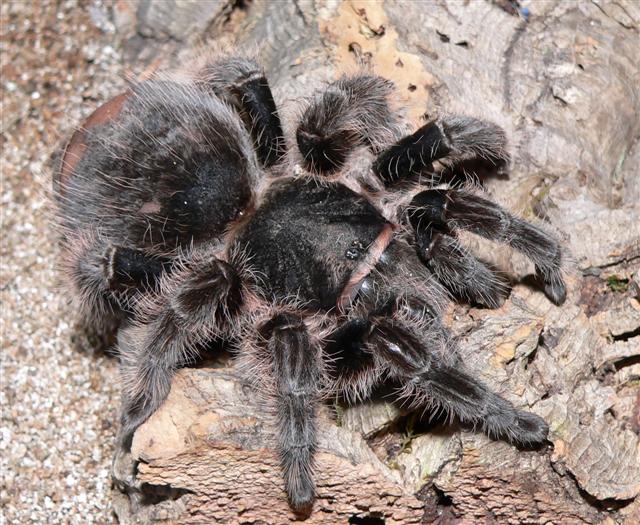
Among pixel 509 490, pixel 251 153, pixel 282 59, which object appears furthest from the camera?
pixel 282 59

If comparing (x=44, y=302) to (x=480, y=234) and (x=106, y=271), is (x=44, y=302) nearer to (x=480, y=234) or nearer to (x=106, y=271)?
(x=106, y=271)

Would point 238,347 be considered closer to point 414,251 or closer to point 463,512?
point 414,251

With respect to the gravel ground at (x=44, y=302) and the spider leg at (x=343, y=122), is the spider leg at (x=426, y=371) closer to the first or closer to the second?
the spider leg at (x=343, y=122)

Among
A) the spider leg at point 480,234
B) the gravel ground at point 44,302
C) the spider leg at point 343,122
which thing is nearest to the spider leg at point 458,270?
the spider leg at point 480,234

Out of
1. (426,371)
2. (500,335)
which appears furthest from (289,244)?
(500,335)

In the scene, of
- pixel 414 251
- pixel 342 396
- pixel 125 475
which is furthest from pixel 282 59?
pixel 125 475

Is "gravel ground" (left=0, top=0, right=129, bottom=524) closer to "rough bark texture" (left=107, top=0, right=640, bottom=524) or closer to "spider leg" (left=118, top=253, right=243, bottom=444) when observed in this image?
"rough bark texture" (left=107, top=0, right=640, bottom=524)
